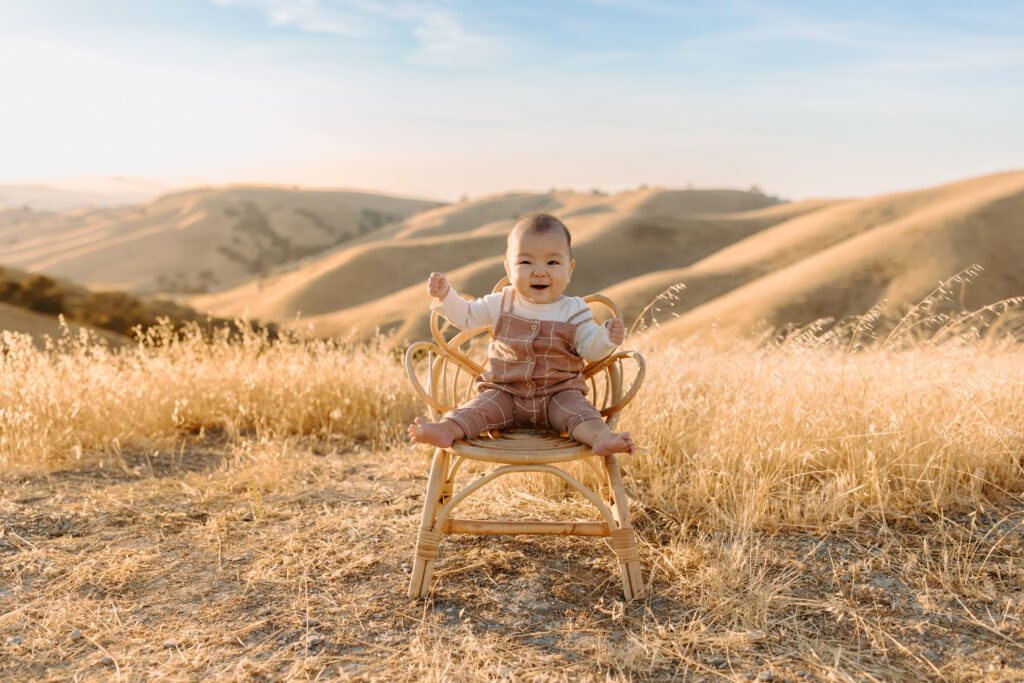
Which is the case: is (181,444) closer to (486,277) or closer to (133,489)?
(133,489)

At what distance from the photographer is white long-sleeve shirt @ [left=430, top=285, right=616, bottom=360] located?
2.81 metres

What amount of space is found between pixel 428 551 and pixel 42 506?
86.7 inches

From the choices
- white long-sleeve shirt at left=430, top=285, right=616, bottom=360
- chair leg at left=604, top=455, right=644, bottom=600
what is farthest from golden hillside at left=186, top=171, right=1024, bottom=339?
chair leg at left=604, top=455, right=644, bottom=600

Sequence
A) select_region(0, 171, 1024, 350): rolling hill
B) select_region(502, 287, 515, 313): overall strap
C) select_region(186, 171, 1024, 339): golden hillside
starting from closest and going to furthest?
select_region(502, 287, 515, 313): overall strap < select_region(186, 171, 1024, 339): golden hillside < select_region(0, 171, 1024, 350): rolling hill

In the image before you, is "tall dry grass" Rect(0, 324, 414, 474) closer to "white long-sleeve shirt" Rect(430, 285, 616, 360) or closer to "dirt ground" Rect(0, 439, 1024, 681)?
"dirt ground" Rect(0, 439, 1024, 681)

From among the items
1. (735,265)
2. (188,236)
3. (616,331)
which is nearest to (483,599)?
(616,331)

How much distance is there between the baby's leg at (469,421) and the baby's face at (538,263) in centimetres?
42

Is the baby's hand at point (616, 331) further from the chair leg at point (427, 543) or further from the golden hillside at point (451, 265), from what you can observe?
the golden hillside at point (451, 265)

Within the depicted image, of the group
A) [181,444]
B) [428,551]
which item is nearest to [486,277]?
[181,444]

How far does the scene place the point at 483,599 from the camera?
108 inches

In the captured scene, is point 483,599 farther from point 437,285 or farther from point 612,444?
point 437,285

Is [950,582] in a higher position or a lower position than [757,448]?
lower

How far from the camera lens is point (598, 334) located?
284 centimetres

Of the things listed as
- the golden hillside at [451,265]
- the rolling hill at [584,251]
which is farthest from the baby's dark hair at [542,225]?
the golden hillside at [451,265]
